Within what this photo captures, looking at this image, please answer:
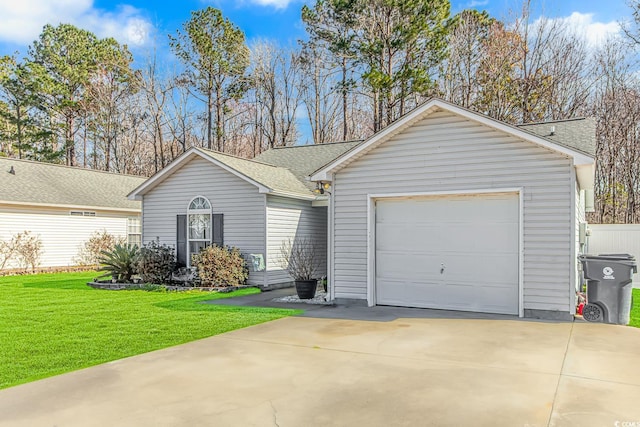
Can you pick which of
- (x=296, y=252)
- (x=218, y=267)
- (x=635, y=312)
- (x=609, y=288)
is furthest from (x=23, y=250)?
(x=635, y=312)

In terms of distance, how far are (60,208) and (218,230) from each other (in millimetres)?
9003

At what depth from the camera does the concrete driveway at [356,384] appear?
409 cm

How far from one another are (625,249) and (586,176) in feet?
20.7

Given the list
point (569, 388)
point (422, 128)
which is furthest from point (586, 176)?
point (569, 388)

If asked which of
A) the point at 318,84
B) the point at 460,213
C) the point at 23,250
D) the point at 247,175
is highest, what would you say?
the point at 318,84

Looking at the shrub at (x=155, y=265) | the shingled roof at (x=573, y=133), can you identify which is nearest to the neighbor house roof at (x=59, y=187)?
the shrub at (x=155, y=265)

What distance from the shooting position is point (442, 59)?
22891 millimetres

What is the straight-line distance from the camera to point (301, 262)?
1199 cm

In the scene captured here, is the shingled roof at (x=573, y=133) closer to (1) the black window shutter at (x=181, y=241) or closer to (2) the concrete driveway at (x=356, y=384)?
(2) the concrete driveway at (x=356, y=384)

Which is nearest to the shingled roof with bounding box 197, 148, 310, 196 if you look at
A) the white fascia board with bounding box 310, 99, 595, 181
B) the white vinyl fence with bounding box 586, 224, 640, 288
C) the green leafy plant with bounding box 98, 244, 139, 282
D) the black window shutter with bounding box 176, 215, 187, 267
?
the black window shutter with bounding box 176, 215, 187, 267

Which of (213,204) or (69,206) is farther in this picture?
(69,206)

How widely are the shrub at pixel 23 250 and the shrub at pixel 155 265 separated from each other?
6963 millimetres

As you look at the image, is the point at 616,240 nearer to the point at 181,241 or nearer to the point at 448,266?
the point at 448,266

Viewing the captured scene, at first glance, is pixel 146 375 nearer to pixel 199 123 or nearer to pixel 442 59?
pixel 442 59
